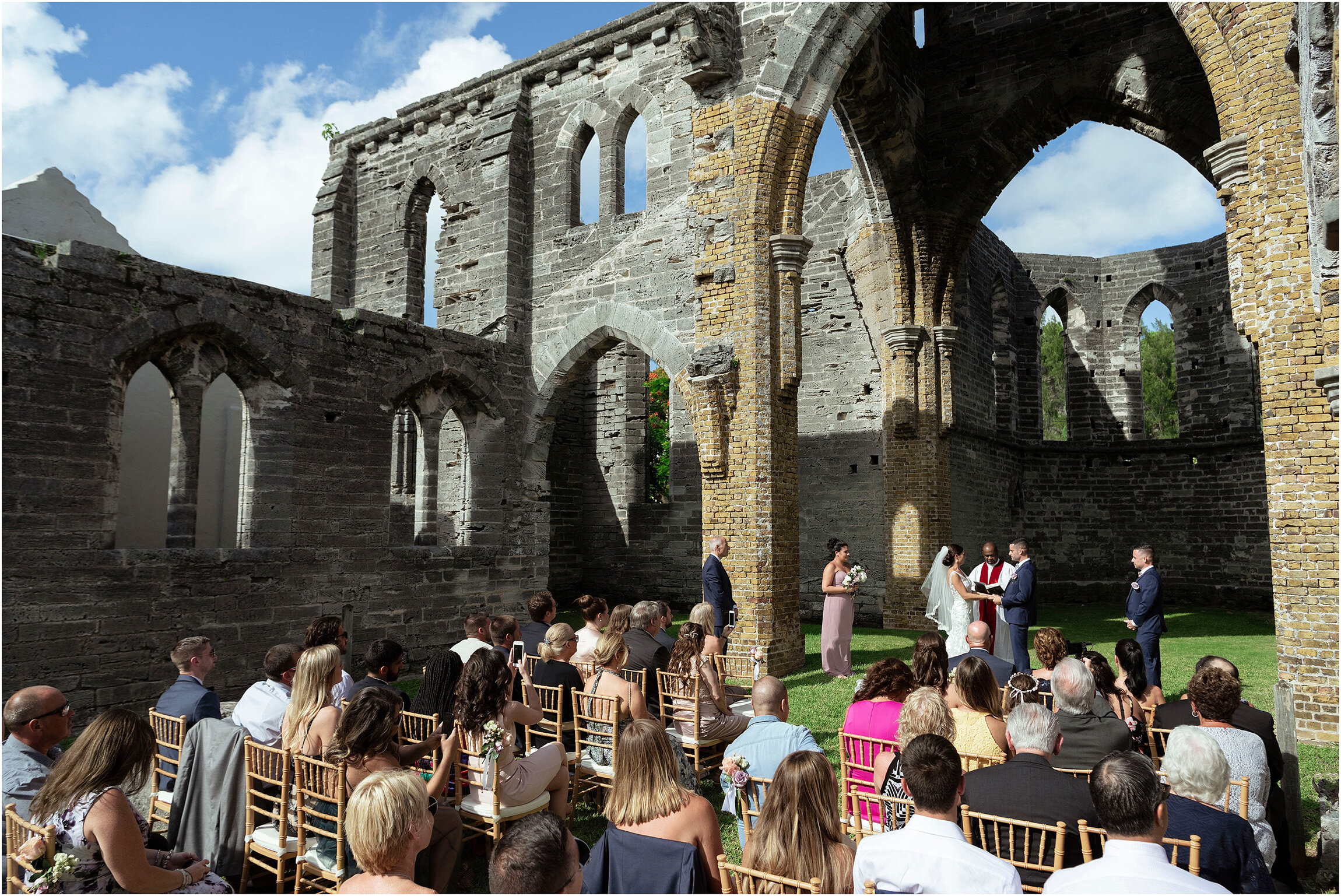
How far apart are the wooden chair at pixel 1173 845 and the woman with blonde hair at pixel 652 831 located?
137cm

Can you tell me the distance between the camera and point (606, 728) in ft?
17.3

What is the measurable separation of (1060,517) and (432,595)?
1645 cm

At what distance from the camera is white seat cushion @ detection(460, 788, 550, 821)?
4281mm

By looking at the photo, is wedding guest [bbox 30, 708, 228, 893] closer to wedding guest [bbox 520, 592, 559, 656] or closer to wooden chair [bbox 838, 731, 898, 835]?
wooden chair [bbox 838, 731, 898, 835]

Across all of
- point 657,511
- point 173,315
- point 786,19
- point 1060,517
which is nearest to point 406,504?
point 657,511

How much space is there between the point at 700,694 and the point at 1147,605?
4850 mm

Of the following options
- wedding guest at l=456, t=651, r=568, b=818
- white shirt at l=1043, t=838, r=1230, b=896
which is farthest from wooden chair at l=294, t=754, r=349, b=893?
white shirt at l=1043, t=838, r=1230, b=896

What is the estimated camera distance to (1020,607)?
8.72 metres

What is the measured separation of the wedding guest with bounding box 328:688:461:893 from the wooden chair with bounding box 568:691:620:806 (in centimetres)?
136

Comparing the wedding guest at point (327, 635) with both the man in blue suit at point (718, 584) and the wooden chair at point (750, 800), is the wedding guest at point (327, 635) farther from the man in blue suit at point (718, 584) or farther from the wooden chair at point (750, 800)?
the man in blue suit at point (718, 584)

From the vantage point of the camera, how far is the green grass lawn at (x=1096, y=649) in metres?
5.29

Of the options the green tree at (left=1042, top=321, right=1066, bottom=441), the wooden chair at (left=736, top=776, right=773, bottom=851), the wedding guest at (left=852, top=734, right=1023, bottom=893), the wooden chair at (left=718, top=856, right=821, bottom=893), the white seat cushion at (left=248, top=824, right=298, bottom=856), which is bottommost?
the white seat cushion at (left=248, top=824, right=298, bottom=856)

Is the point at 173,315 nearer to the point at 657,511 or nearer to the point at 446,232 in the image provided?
the point at 446,232

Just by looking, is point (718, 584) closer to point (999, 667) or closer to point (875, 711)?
point (999, 667)
